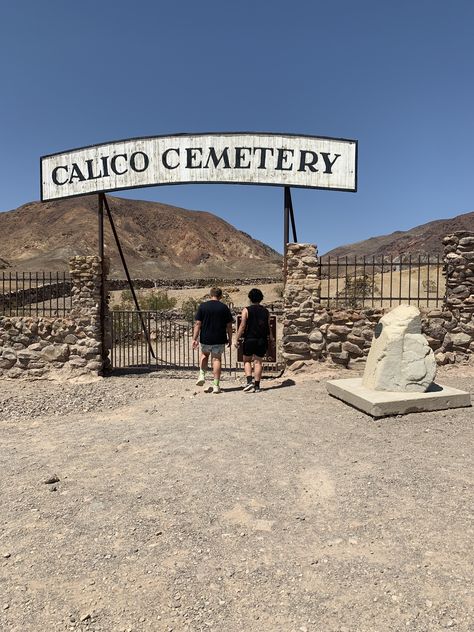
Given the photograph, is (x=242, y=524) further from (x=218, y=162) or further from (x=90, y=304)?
(x=218, y=162)

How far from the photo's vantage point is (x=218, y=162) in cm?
1003

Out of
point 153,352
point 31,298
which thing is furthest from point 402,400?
point 31,298

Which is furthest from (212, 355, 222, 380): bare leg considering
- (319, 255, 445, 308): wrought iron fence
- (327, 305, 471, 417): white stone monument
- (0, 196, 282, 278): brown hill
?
(0, 196, 282, 278): brown hill

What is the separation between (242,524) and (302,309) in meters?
6.17

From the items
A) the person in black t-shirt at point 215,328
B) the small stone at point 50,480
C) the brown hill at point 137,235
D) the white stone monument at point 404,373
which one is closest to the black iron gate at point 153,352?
the person in black t-shirt at point 215,328

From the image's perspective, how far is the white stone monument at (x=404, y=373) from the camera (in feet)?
20.4

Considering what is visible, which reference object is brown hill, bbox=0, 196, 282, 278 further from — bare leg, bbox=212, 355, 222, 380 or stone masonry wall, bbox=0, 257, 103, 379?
bare leg, bbox=212, 355, 222, 380

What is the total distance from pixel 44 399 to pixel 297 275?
5.52 m

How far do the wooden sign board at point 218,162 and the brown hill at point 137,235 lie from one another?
50.8 m

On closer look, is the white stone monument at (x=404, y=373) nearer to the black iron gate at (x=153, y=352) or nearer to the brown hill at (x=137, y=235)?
the black iron gate at (x=153, y=352)

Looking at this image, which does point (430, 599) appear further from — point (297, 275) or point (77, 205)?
point (77, 205)

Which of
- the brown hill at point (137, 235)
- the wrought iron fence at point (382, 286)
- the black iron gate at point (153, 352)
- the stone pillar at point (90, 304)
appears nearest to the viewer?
the wrought iron fence at point (382, 286)

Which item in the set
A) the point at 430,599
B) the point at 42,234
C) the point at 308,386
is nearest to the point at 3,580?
the point at 430,599

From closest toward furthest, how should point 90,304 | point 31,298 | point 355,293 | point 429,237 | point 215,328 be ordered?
point 215,328
point 90,304
point 355,293
point 31,298
point 429,237
